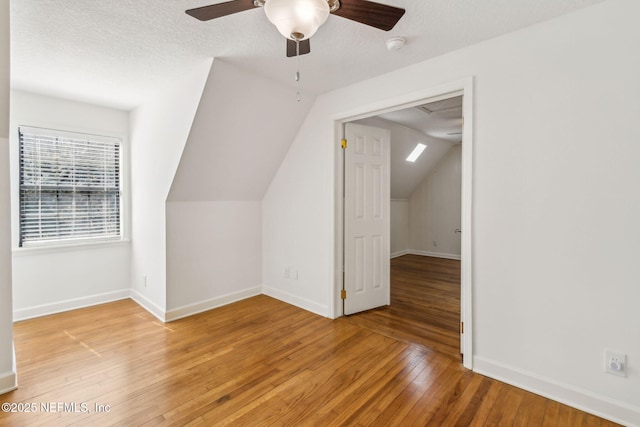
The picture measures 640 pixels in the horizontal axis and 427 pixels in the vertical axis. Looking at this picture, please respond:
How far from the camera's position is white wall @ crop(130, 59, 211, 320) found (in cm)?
287

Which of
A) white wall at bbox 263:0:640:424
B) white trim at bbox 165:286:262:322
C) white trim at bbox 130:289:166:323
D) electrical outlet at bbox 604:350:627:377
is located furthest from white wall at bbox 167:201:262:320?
electrical outlet at bbox 604:350:627:377

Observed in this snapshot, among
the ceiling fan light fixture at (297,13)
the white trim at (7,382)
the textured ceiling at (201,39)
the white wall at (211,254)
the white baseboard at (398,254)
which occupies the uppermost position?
the textured ceiling at (201,39)

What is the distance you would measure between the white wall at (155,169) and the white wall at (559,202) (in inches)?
86.5

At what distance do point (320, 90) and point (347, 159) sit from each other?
783mm

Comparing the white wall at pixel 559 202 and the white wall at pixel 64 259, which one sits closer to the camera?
the white wall at pixel 559 202

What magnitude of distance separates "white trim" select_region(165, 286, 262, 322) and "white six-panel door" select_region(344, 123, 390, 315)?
1.36 m

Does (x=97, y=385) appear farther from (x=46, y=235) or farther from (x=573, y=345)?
(x=573, y=345)

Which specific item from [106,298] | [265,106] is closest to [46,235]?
[106,298]

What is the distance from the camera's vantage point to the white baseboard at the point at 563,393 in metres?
1.72

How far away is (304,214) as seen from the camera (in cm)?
350

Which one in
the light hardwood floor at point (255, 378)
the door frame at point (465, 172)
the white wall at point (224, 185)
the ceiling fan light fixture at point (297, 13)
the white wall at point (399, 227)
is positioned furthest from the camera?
the white wall at point (399, 227)

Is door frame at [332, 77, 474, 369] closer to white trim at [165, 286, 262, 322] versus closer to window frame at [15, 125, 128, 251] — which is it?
white trim at [165, 286, 262, 322]

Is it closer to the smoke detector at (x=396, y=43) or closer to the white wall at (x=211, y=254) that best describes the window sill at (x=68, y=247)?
the white wall at (x=211, y=254)

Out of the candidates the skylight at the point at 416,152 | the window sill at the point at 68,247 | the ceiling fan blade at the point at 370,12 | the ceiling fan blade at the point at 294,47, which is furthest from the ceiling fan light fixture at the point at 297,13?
the skylight at the point at 416,152
